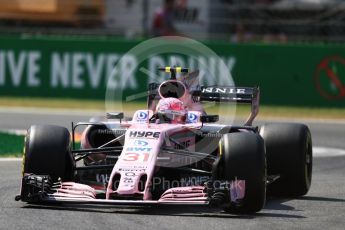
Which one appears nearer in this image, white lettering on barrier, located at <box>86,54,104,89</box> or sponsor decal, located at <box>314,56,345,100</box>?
sponsor decal, located at <box>314,56,345,100</box>

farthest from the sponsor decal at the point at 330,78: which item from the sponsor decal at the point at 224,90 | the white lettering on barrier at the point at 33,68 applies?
the sponsor decal at the point at 224,90

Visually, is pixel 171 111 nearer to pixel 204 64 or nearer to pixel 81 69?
pixel 204 64

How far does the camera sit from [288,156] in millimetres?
11797

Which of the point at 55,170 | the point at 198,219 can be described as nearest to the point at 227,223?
the point at 198,219

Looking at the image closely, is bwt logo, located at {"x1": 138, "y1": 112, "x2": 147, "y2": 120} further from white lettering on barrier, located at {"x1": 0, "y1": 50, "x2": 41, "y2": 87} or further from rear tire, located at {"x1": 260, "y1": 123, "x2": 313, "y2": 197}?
white lettering on barrier, located at {"x1": 0, "y1": 50, "x2": 41, "y2": 87}

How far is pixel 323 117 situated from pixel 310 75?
1686mm

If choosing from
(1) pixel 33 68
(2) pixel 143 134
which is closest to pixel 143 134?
(2) pixel 143 134

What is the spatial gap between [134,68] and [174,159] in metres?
15.5

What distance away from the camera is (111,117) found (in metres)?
11.8

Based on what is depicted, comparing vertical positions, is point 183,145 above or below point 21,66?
below

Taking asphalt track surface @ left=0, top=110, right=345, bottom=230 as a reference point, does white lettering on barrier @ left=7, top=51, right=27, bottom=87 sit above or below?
above

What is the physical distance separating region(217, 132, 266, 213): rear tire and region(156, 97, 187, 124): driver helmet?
4.65 ft

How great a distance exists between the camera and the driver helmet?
11586 mm

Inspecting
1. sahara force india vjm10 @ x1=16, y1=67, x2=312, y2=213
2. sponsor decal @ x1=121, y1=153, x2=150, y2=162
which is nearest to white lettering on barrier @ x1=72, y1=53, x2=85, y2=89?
sahara force india vjm10 @ x1=16, y1=67, x2=312, y2=213
